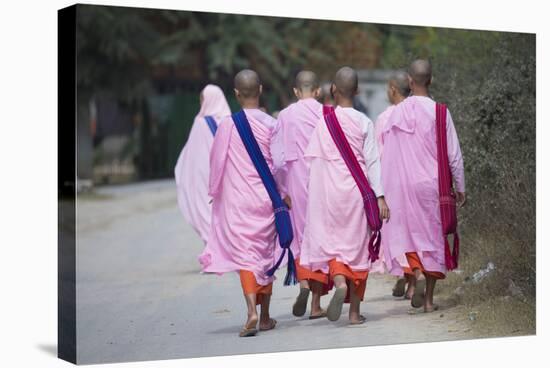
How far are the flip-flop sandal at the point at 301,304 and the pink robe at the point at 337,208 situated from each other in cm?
29

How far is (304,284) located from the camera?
1053 cm

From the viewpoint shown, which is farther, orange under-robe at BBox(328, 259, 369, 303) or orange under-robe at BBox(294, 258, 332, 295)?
orange under-robe at BBox(294, 258, 332, 295)

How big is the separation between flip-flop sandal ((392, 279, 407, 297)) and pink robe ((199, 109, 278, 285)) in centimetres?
154

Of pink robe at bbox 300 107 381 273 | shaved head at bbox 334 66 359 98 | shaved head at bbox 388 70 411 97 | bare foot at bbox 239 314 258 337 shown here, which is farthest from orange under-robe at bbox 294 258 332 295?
shaved head at bbox 388 70 411 97

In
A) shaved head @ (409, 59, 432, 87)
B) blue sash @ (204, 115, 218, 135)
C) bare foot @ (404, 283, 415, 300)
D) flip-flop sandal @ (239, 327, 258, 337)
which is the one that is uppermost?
shaved head @ (409, 59, 432, 87)

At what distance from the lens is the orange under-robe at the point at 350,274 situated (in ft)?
33.3

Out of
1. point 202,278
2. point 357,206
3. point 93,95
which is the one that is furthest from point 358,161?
point 93,95

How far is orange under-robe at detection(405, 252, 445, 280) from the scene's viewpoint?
1088 centimetres

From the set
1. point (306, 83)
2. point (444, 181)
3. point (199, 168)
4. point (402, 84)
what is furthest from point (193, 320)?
point (199, 168)

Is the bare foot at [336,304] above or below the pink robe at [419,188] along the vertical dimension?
below

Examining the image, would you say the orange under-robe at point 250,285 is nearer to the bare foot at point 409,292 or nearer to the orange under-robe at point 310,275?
the orange under-robe at point 310,275

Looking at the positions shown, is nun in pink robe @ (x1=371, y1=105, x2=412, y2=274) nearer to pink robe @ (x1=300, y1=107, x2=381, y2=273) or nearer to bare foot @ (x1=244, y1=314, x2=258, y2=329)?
pink robe @ (x1=300, y1=107, x2=381, y2=273)

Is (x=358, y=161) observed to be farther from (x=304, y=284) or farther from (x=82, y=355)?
(x=82, y=355)

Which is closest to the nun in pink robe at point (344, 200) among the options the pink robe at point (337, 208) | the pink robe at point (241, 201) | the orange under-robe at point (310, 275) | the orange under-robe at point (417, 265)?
the pink robe at point (337, 208)
